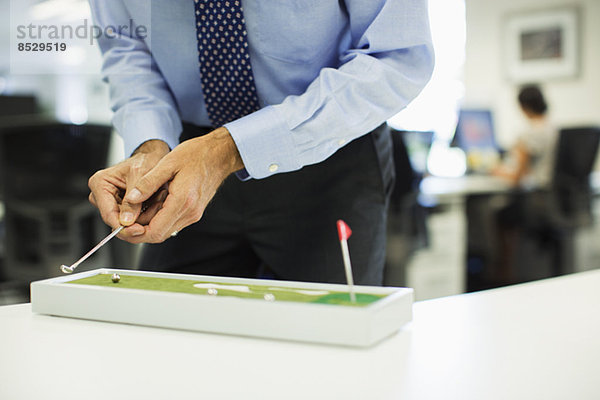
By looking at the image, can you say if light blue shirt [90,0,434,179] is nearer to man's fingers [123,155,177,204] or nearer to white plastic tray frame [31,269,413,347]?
man's fingers [123,155,177,204]

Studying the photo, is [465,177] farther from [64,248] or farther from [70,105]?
[70,105]

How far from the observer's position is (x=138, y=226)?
76cm

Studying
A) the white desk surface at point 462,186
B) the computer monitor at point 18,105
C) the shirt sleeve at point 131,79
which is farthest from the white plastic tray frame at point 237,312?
the computer monitor at point 18,105

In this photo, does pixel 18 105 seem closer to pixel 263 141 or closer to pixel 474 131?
pixel 474 131

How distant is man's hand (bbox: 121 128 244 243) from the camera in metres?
0.73

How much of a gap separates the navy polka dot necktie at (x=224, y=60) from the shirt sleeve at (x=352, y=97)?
0.49 feet

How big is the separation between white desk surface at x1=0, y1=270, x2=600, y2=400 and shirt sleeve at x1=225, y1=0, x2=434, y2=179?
305mm

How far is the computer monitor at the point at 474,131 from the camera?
13.1ft

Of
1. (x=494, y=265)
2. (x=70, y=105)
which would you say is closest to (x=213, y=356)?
(x=494, y=265)

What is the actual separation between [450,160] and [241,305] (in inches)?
161

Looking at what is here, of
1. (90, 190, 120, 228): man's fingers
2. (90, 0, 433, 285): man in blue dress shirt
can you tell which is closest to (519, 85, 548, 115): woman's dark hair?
(90, 0, 433, 285): man in blue dress shirt

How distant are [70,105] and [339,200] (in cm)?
760

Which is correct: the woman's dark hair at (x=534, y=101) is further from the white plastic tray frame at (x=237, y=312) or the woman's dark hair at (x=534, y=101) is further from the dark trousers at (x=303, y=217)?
the white plastic tray frame at (x=237, y=312)

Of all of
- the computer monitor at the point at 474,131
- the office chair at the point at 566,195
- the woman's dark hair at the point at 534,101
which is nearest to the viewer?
the office chair at the point at 566,195
